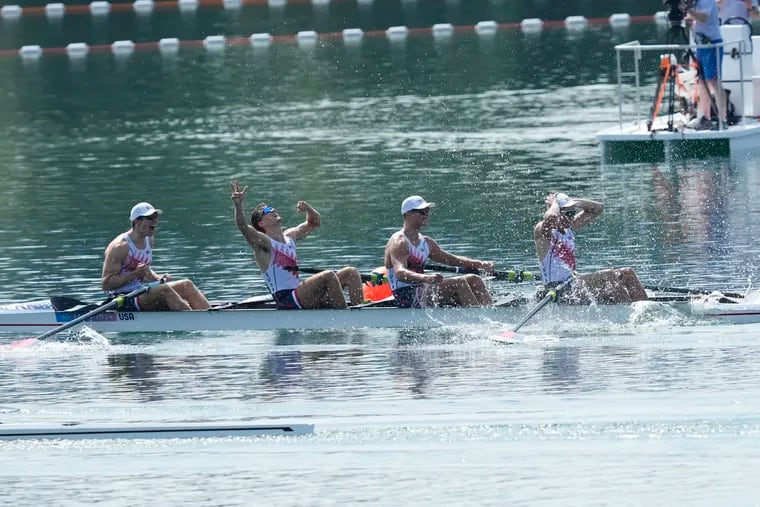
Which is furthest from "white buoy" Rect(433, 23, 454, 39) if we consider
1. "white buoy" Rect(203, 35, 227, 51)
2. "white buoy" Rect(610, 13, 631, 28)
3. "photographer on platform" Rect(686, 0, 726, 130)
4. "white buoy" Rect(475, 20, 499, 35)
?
"photographer on platform" Rect(686, 0, 726, 130)

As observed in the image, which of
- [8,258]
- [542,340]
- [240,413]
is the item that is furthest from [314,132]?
[240,413]

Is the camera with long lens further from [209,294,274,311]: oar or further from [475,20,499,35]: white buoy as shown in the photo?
[475,20,499,35]: white buoy

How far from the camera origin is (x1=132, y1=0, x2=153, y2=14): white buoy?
61188 mm

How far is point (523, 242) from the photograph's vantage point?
22438 mm

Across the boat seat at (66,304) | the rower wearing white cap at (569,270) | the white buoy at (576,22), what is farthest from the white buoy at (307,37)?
the rower wearing white cap at (569,270)

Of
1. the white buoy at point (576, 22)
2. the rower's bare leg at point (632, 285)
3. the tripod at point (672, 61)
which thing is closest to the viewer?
the rower's bare leg at point (632, 285)

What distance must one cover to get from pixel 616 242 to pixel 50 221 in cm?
854

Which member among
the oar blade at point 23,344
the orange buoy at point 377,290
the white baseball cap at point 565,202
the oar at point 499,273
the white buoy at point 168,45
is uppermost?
the white baseball cap at point 565,202

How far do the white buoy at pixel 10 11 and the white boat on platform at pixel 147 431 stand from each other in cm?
4947

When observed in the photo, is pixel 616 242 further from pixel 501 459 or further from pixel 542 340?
pixel 501 459

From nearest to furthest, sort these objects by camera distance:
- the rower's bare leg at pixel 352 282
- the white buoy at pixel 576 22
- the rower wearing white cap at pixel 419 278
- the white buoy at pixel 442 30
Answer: the rower wearing white cap at pixel 419 278, the rower's bare leg at pixel 352 282, the white buoy at pixel 442 30, the white buoy at pixel 576 22

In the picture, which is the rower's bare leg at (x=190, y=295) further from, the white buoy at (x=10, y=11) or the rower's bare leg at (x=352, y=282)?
the white buoy at (x=10, y=11)

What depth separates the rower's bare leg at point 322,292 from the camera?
1714 cm

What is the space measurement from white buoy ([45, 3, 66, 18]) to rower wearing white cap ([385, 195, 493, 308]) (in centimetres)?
4662
